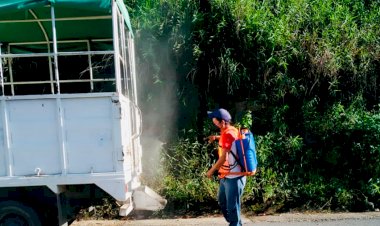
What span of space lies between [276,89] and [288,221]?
222 centimetres

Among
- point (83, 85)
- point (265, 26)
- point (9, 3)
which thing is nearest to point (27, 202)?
point (9, 3)

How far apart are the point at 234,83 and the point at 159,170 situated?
1.93 metres

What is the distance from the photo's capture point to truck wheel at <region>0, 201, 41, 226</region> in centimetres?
425

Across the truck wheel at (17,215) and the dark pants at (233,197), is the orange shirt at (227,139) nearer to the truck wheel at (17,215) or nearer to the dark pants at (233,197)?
the dark pants at (233,197)

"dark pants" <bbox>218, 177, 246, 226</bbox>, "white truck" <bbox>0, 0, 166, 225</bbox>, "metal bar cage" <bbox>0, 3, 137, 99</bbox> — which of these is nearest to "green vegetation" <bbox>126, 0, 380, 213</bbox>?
"metal bar cage" <bbox>0, 3, 137, 99</bbox>

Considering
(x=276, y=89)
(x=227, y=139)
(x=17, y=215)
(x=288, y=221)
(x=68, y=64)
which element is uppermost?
(x=68, y=64)

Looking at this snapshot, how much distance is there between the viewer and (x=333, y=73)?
22.4ft

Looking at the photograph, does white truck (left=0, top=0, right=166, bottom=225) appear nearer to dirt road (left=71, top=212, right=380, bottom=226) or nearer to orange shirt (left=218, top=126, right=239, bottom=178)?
orange shirt (left=218, top=126, right=239, bottom=178)

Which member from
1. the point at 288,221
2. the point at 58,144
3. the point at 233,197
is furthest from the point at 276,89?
the point at 58,144

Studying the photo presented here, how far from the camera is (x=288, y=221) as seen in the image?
5812 mm

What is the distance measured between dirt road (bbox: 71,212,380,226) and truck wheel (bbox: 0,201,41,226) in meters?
1.71

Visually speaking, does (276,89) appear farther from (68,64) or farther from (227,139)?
(68,64)

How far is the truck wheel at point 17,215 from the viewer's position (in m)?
4.25

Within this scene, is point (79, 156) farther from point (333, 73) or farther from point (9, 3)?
point (333, 73)
